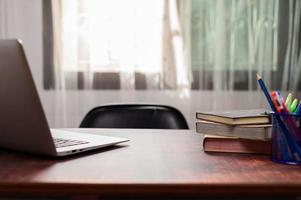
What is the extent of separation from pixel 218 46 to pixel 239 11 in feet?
0.67

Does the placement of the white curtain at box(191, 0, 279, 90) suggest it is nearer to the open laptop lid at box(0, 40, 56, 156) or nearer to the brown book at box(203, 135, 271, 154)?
the brown book at box(203, 135, 271, 154)

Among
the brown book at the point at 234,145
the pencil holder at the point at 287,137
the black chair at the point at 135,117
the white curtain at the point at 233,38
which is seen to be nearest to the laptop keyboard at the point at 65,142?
the brown book at the point at 234,145

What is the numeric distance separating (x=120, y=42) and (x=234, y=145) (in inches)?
52.2

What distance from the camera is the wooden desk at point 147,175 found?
0.67 m

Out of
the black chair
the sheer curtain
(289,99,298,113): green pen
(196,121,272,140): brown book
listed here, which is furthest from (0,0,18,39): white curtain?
(289,99,298,113): green pen

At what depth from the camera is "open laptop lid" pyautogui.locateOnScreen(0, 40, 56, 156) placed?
2.44ft

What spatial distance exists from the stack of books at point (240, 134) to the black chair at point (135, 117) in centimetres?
65

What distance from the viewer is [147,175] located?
28.3 inches

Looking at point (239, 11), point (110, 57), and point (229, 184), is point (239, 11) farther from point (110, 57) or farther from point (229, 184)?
point (229, 184)

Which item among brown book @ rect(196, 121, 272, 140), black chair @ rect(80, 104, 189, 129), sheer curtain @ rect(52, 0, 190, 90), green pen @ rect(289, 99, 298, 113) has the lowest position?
black chair @ rect(80, 104, 189, 129)

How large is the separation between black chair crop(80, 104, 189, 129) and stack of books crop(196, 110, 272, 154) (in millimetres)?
648

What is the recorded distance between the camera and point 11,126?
2.87 feet

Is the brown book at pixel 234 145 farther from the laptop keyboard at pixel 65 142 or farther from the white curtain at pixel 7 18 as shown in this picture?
the white curtain at pixel 7 18

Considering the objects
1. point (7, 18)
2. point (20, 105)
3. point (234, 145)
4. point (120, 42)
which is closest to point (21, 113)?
point (20, 105)
